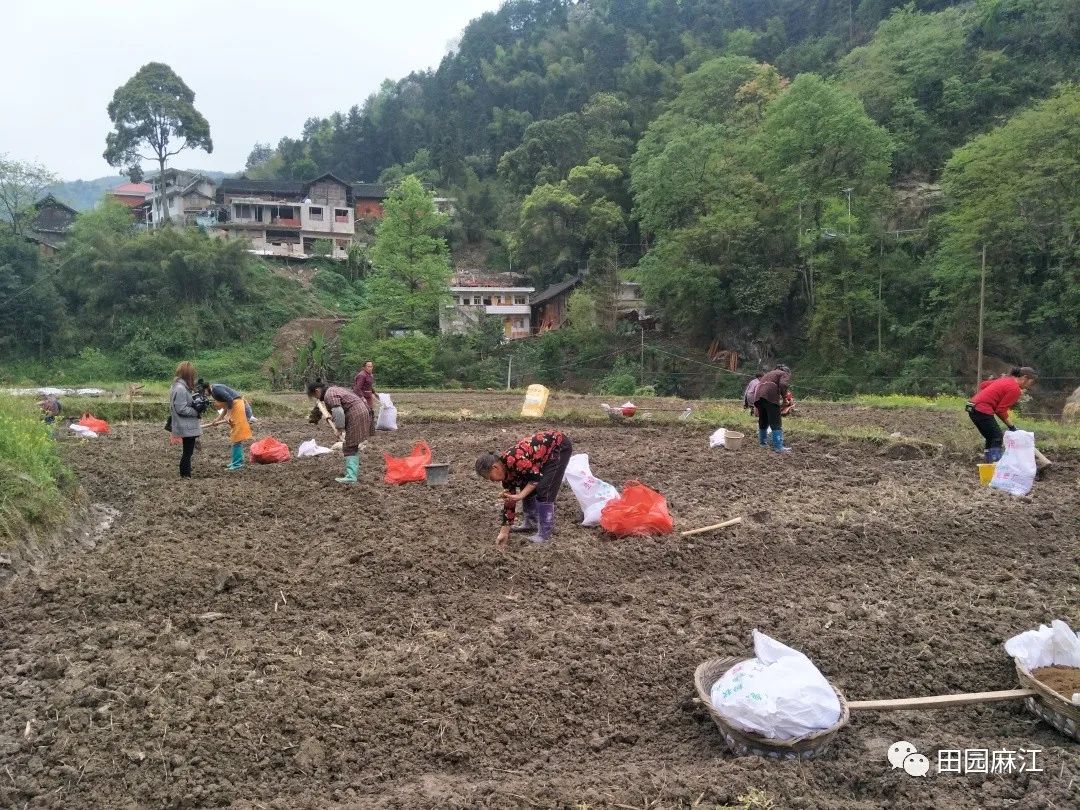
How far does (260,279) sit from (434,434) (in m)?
36.8

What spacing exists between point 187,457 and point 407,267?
29809 millimetres

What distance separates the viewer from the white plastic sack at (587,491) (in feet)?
26.4

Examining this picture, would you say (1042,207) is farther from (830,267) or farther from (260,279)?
(260,279)

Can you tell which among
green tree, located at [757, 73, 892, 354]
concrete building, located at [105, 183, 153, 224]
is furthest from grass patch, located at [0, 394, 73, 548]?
concrete building, located at [105, 183, 153, 224]

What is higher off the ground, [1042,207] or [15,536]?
[1042,207]

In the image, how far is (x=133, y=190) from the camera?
69312 mm

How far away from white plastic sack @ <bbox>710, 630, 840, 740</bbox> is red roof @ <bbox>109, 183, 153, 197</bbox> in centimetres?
7221

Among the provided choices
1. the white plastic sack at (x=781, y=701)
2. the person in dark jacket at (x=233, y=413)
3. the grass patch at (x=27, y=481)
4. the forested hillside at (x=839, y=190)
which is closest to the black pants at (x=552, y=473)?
the white plastic sack at (x=781, y=701)

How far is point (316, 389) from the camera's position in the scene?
9.93m

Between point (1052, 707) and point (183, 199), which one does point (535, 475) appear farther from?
point (183, 199)

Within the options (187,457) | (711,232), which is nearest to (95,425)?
(187,457)

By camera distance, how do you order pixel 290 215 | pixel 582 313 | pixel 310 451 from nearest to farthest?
pixel 310 451 → pixel 582 313 → pixel 290 215

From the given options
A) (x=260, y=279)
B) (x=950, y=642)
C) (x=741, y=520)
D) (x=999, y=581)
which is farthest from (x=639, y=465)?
(x=260, y=279)

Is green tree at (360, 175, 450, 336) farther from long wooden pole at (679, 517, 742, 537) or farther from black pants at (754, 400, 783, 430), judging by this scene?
long wooden pole at (679, 517, 742, 537)
